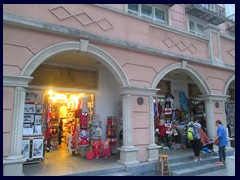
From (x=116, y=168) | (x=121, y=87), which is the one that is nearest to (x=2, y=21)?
(x=121, y=87)

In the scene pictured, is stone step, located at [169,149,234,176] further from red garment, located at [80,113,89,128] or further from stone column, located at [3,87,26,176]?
stone column, located at [3,87,26,176]

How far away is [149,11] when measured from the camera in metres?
11.0

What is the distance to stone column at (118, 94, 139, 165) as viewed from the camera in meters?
6.59

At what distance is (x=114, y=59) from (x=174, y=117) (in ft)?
18.3

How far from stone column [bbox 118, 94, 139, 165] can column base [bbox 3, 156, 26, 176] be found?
9.53 ft

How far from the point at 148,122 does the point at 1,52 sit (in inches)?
190

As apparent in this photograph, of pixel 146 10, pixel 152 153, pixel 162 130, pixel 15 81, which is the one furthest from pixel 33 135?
pixel 146 10

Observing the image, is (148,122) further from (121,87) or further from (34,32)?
(34,32)

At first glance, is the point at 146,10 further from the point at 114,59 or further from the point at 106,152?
the point at 106,152

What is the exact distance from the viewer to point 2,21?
5.40 meters

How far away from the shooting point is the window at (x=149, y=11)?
10545 millimetres

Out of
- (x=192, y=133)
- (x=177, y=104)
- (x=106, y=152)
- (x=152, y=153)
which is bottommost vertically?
(x=106, y=152)

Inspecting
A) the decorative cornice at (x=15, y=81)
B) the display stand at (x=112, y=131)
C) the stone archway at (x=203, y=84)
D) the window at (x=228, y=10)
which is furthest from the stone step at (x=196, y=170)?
the window at (x=228, y=10)

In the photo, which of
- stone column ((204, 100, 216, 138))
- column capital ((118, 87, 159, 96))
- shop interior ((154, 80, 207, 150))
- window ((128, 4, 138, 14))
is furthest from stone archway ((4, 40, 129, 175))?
stone column ((204, 100, 216, 138))
